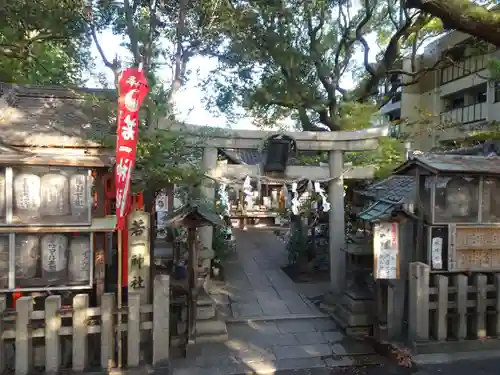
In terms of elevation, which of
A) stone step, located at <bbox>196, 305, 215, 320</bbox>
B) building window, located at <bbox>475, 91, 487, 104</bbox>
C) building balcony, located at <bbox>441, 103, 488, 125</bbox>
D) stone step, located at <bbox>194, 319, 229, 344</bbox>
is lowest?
Result: stone step, located at <bbox>194, 319, 229, 344</bbox>

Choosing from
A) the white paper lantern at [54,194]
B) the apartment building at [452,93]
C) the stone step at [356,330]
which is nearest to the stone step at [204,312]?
the stone step at [356,330]

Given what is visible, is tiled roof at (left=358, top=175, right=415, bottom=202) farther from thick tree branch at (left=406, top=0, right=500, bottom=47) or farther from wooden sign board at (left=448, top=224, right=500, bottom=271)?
thick tree branch at (left=406, top=0, right=500, bottom=47)

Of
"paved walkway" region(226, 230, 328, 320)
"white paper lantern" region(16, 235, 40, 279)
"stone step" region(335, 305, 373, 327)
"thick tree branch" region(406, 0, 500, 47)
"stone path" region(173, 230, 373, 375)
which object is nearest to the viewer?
"thick tree branch" region(406, 0, 500, 47)

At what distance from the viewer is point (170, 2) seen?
1089 cm

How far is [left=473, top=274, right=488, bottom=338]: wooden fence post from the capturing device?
20.9 feet

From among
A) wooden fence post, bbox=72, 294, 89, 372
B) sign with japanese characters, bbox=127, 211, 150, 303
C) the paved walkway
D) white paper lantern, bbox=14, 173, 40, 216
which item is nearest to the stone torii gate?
the paved walkway

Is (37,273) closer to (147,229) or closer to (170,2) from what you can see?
(147,229)

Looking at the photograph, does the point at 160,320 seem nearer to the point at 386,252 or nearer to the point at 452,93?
the point at 386,252

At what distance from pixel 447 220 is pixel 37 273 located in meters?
7.04

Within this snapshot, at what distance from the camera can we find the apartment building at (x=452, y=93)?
18766 millimetres

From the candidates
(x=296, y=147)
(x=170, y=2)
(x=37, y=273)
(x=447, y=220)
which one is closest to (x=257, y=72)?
(x=170, y=2)

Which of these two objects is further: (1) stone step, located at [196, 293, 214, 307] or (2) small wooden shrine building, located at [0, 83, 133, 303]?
(1) stone step, located at [196, 293, 214, 307]

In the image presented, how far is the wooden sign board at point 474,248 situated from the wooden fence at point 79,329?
5.08 m

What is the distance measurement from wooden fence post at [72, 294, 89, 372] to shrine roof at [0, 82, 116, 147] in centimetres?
260
